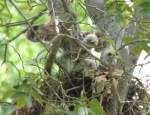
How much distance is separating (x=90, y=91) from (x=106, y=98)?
0.06 m

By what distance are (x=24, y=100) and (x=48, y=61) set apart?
26cm

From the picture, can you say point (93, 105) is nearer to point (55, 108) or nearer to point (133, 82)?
point (55, 108)

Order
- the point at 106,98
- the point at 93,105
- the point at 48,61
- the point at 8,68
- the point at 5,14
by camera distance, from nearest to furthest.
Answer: the point at 93,105
the point at 48,61
the point at 106,98
the point at 5,14
the point at 8,68

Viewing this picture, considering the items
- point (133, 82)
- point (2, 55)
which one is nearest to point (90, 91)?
point (133, 82)

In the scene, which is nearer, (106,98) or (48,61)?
(48,61)

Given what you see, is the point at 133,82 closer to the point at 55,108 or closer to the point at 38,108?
the point at 38,108

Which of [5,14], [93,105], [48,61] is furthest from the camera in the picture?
[5,14]

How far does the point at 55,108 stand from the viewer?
1.27 m

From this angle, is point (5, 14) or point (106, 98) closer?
point (106, 98)

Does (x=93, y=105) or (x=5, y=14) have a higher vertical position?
(x=5, y=14)

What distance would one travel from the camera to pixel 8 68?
1891 millimetres

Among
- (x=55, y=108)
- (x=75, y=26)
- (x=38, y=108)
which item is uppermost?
(x=75, y=26)

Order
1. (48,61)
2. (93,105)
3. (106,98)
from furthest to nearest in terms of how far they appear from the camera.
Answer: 1. (106,98)
2. (48,61)
3. (93,105)

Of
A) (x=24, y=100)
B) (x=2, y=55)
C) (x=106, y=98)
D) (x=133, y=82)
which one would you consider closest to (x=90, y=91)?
(x=106, y=98)
